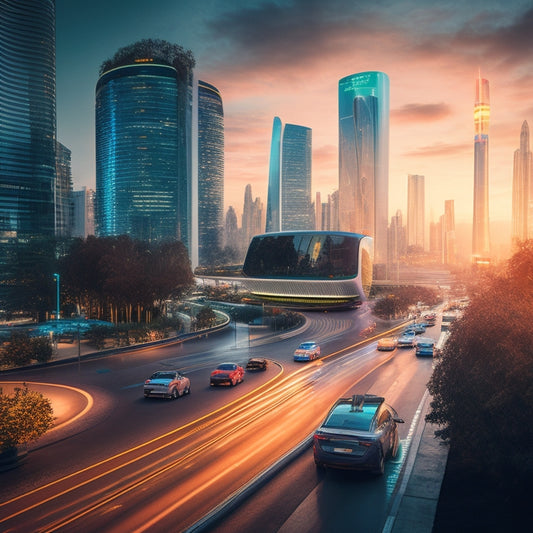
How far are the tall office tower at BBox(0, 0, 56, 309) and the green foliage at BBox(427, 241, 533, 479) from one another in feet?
281

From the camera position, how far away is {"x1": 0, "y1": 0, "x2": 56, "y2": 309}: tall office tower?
290 ft

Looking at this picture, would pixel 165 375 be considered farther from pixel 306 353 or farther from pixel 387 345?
pixel 387 345

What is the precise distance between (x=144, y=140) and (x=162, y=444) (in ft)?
576

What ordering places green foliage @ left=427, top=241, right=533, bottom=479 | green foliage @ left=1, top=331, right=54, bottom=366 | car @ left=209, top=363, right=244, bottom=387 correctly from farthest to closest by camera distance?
green foliage @ left=1, top=331, right=54, bottom=366 < car @ left=209, top=363, right=244, bottom=387 < green foliage @ left=427, top=241, right=533, bottom=479

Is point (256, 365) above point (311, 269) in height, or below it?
A: below

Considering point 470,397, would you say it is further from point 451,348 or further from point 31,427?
point 31,427

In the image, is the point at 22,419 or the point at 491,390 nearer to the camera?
the point at 491,390

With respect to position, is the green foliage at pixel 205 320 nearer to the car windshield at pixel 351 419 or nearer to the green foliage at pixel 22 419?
the green foliage at pixel 22 419

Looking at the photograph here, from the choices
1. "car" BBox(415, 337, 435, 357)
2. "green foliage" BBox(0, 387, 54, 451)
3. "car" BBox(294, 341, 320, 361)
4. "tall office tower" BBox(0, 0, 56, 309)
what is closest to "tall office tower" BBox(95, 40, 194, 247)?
"tall office tower" BBox(0, 0, 56, 309)

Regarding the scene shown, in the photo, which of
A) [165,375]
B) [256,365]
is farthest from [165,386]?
[256,365]

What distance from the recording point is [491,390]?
1060cm

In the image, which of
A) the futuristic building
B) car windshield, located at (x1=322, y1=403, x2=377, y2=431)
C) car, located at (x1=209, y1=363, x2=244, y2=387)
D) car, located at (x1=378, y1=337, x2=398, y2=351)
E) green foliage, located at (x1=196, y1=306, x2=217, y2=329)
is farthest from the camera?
the futuristic building

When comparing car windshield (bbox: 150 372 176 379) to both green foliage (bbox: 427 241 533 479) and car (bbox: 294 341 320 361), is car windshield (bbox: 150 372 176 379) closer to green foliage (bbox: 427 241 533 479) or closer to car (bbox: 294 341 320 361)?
green foliage (bbox: 427 241 533 479)

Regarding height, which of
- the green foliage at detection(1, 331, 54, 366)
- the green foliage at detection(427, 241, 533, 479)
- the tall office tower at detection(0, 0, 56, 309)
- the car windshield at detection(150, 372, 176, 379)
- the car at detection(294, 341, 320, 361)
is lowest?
the car at detection(294, 341, 320, 361)
